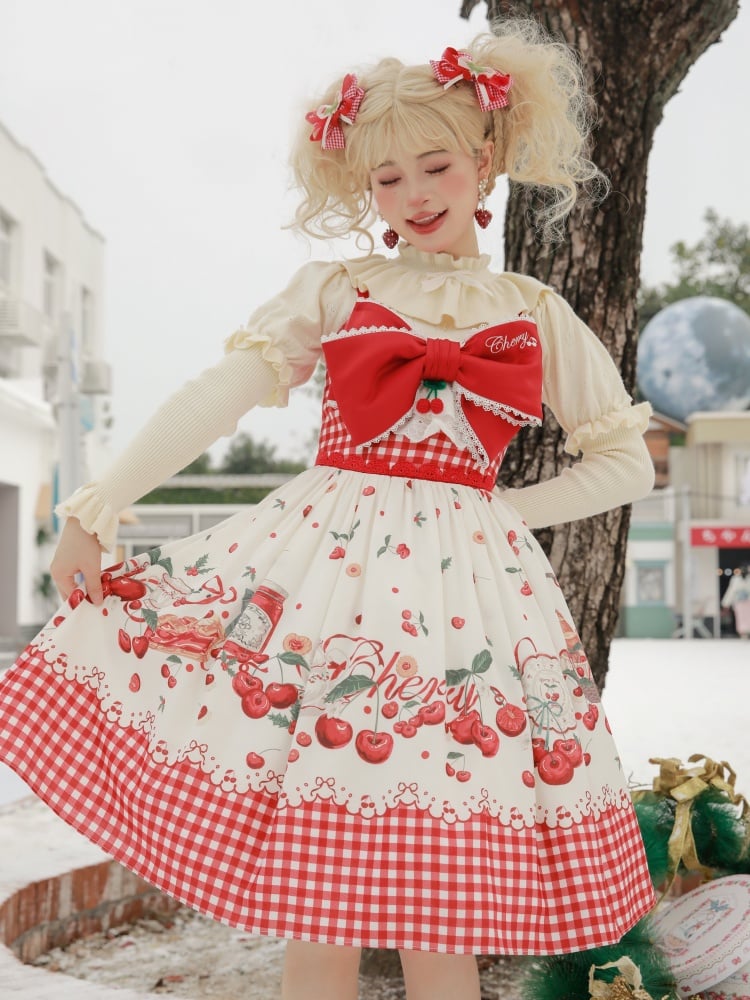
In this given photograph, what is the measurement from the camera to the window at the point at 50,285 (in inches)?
669

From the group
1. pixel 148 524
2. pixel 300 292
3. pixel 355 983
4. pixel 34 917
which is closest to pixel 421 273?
pixel 300 292

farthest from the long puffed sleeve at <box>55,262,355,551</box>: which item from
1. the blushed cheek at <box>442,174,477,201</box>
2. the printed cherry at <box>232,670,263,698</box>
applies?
the printed cherry at <box>232,670,263,698</box>

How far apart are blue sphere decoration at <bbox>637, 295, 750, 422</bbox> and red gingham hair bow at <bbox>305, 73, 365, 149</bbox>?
14.3 m

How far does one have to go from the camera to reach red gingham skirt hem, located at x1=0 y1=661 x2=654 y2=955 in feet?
4.47

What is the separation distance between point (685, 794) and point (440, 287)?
1.12 meters

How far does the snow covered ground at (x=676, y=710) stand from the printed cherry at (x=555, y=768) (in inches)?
68.1

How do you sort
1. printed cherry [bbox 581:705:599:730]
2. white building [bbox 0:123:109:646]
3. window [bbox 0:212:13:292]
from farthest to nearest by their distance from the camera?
window [bbox 0:212:13:292] < white building [bbox 0:123:109:646] < printed cherry [bbox 581:705:599:730]

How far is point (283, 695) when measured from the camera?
149cm

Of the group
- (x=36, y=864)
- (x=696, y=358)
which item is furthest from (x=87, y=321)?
(x=36, y=864)

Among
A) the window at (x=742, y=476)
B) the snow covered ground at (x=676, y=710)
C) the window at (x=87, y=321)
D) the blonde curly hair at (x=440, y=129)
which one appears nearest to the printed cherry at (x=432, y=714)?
the blonde curly hair at (x=440, y=129)

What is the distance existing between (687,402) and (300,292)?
16089 mm

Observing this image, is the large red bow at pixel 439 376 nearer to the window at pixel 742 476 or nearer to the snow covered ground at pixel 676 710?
the snow covered ground at pixel 676 710

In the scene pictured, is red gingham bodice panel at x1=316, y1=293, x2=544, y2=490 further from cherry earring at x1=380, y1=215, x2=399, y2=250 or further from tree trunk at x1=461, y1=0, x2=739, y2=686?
tree trunk at x1=461, y1=0, x2=739, y2=686

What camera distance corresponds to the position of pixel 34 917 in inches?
103
